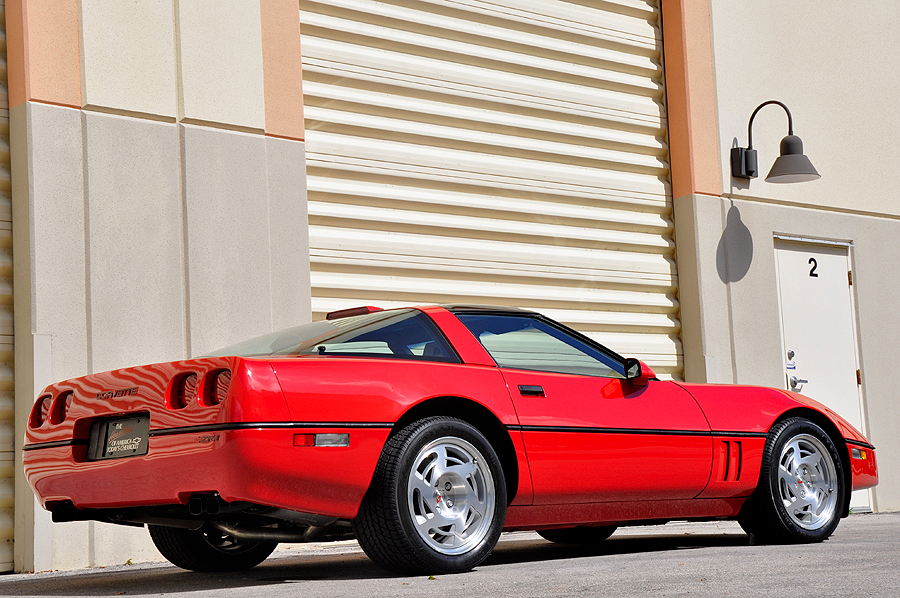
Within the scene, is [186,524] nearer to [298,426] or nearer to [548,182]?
[298,426]

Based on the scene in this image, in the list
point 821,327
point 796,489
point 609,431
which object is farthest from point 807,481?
point 821,327

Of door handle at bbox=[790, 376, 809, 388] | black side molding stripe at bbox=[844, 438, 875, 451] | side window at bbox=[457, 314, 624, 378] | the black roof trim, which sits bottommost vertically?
black side molding stripe at bbox=[844, 438, 875, 451]

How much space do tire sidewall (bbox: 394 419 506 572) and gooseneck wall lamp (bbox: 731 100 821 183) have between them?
20.4 ft

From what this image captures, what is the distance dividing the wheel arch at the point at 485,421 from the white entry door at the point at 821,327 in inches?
246

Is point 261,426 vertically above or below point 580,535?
above

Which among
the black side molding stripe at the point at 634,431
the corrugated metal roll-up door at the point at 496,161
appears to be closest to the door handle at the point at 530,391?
the black side molding stripe at the point at 634,431

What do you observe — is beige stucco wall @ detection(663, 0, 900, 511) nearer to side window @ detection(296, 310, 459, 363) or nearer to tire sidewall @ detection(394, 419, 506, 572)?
side window @ detection(296, 310, 459, 363)

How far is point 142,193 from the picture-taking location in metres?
6.76

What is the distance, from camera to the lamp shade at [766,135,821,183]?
32.1 ft

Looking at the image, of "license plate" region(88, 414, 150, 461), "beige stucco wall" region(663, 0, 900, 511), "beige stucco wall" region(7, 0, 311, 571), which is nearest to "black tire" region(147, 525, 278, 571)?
"license plate" region(88, 414, 150, 461)

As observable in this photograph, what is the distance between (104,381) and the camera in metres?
4.42

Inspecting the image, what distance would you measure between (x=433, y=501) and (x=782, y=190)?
23.6 ft

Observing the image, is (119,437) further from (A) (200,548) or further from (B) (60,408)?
(A) (200,548)

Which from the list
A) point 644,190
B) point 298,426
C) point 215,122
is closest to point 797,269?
point 644,190
